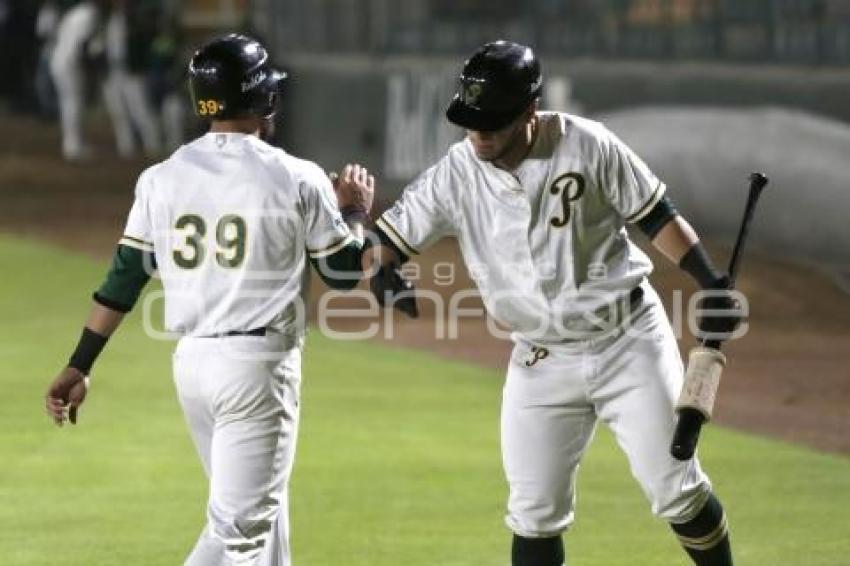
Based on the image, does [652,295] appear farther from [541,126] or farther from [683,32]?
[683,32]

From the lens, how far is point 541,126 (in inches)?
252

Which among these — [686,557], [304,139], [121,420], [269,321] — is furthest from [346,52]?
[269,321]

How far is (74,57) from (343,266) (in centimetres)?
2167

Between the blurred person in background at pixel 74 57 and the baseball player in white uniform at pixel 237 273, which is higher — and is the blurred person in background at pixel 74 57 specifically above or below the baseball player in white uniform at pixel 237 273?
below

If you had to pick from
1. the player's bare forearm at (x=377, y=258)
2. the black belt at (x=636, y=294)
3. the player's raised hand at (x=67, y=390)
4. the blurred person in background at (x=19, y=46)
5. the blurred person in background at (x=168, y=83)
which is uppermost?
the player's bare forearm at (x=377, y=258)

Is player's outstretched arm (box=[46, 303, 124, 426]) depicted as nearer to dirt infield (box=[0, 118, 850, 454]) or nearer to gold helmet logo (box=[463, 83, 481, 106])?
gold helmet logo (box=[463, 83, 481, 106])

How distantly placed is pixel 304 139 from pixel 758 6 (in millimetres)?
7439

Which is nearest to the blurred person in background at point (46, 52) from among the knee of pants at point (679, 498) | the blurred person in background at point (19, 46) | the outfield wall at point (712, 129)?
the blurred person in background at point (19, 46)

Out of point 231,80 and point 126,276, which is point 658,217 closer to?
point 231,80

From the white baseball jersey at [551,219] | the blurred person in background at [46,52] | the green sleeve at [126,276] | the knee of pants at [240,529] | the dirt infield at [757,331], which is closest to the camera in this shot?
the knee of pants at [240,529]

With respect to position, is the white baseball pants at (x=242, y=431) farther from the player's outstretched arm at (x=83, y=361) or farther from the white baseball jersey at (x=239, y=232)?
the player's outstretched arm at (x=83, y=361)

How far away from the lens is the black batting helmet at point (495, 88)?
244 inches

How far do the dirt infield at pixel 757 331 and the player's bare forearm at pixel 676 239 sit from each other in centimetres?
441

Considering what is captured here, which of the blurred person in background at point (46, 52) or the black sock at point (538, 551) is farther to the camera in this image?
the blurred person in background at point (46, 52)
